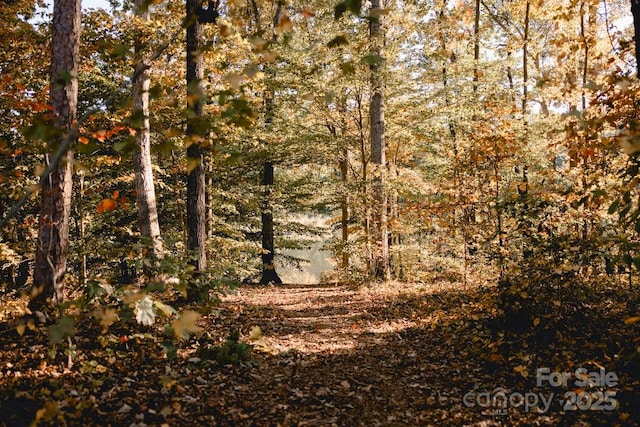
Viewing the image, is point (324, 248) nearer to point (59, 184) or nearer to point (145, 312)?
point (59, 184)

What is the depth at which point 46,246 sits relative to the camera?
5.23 meters

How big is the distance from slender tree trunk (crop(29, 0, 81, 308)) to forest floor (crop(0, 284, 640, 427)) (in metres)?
0.68

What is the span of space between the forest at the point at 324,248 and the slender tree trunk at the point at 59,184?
0.03m

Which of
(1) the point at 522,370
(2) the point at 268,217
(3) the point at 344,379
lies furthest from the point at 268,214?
(1) the point at 522,370

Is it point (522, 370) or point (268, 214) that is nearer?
point (522, 370)

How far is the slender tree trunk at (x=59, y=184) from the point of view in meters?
5.18

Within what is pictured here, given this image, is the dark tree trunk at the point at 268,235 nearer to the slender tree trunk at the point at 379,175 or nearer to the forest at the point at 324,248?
the forest at the point at 324,248

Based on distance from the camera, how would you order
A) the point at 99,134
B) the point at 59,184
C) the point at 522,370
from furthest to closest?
the point at 59,184 → the point at 522,370 → the point at 99,134

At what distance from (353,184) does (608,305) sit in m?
7.97

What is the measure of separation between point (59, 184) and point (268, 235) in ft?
41.8

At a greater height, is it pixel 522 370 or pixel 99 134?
pixel 99 134

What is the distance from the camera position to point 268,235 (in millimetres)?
17859

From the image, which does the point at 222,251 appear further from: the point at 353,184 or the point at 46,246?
the point at 46,246

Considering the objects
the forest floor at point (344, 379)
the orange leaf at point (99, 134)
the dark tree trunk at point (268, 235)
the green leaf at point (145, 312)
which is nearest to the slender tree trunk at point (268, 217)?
the dark tree trunk at point (268, 235)
